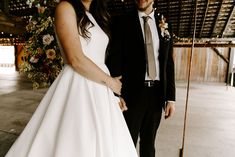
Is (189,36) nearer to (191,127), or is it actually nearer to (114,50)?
(191,127)

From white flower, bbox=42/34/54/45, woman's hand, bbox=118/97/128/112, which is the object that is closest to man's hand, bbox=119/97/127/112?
woman's hand, bbox=118/97/128/112

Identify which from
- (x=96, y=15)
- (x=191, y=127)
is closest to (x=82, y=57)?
(x=96, y=15)

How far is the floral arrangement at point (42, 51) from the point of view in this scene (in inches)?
68.9

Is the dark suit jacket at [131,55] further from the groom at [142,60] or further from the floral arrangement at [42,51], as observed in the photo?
the floral arrangement at [42,51]

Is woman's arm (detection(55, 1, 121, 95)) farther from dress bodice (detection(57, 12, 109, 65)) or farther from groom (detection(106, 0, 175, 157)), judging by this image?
groom (detection(106, 0, 175, 157))

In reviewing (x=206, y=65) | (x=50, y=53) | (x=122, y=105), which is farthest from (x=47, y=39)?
(x=206, y=65)

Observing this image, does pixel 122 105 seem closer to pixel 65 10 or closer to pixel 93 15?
pixel 93 15

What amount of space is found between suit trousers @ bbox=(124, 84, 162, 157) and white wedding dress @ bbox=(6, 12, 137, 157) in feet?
1.28

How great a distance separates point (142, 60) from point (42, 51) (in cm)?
88

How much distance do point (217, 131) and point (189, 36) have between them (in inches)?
230

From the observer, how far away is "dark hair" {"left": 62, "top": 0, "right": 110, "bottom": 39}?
92 centimetres

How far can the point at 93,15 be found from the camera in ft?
3.41

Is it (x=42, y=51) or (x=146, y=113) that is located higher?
(x=42, y=51)

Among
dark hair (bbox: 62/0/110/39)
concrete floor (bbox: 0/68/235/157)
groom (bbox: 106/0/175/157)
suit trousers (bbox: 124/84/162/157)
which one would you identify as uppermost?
dark hair (bbox: 62/0/110/39)
